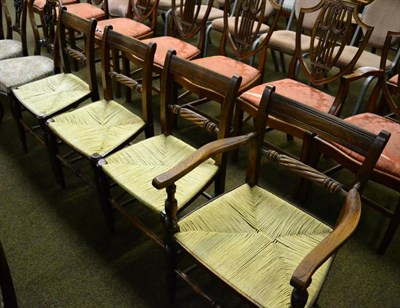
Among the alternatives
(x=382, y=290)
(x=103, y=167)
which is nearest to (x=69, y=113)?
(x=103, y=167)

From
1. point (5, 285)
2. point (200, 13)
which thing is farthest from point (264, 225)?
point (200, 13)

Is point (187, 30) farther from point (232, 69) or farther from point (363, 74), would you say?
point (363, 74)

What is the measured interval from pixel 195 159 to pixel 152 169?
348 millimetres

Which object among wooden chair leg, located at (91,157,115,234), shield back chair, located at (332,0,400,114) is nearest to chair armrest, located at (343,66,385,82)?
shield back chair, located at (332,0,400,114)

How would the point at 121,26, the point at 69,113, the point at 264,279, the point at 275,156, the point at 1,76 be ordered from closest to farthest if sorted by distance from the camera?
the point at 264,279, the point at 275,156, the point at 69,113, the point at 1,76, the point at 121,26

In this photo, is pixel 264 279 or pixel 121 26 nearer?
pixel 264 279

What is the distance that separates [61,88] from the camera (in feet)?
6.43

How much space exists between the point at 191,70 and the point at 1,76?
124cm

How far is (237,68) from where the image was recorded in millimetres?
2104

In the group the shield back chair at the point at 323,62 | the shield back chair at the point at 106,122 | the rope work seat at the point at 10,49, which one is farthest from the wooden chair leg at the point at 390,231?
the rope work seat at the point at 10,49

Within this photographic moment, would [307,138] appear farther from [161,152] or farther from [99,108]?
[99,108]

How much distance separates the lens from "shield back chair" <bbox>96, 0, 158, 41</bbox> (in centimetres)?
259

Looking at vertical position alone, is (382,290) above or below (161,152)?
below

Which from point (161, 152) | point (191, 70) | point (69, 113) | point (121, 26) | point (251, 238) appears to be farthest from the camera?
point (121, 26)
